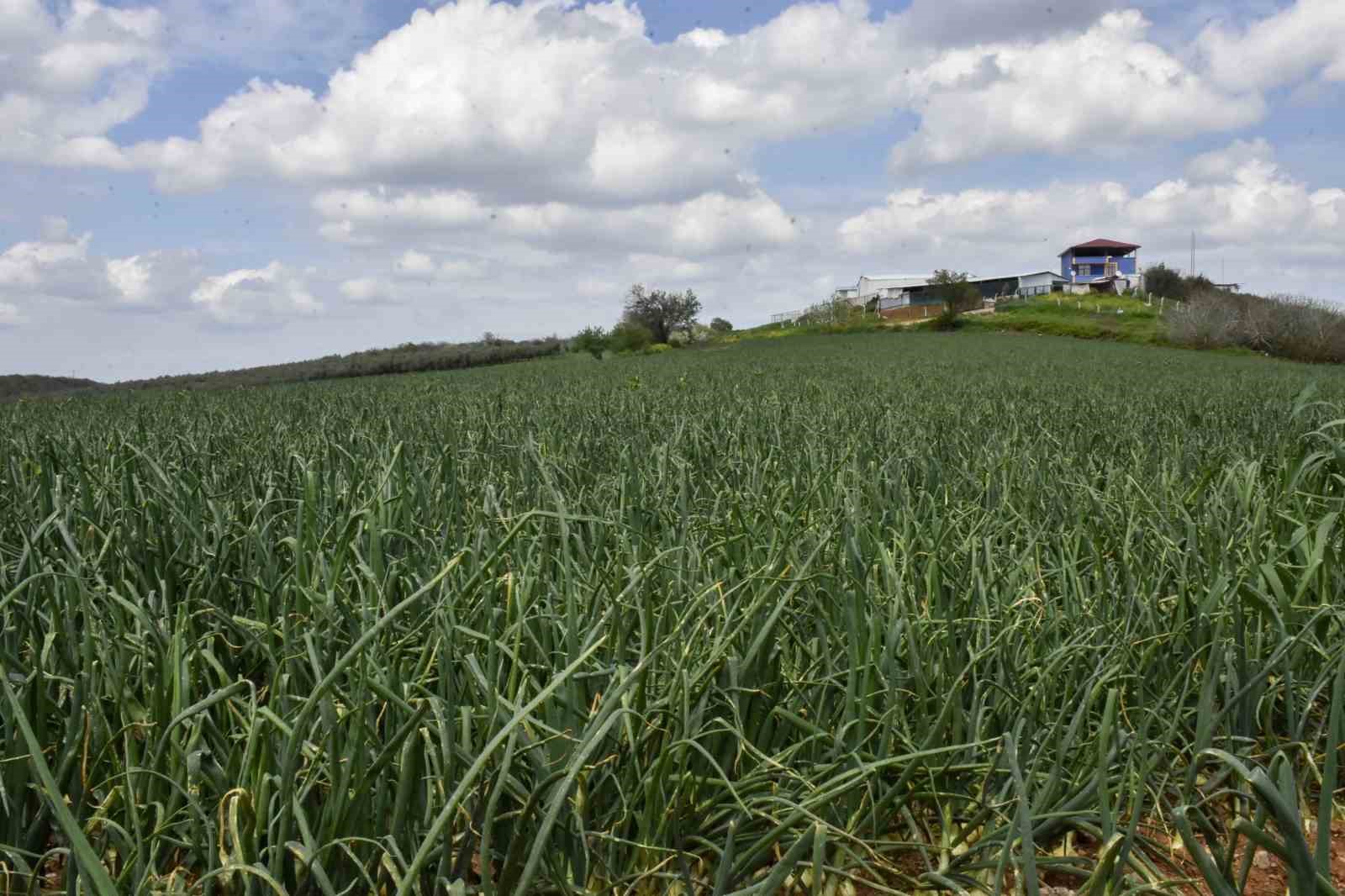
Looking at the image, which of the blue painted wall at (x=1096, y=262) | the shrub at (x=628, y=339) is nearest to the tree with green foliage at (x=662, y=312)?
the shrub at (x=628, y=339)

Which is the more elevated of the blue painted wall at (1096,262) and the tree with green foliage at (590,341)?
the blue painted wall at (1096,262)

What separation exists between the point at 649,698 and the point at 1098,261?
106 metres

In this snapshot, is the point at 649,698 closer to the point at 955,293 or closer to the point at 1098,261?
the point at 955,293

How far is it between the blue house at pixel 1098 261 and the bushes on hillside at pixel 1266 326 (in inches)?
2011

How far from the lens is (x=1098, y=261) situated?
317 ft

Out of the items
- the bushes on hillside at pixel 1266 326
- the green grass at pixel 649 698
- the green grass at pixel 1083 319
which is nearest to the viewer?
the green grass at pixel 649 698

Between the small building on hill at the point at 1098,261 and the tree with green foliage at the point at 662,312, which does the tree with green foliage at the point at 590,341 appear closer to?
the tree with green foliage at the point at 662,312

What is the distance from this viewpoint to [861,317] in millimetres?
75000

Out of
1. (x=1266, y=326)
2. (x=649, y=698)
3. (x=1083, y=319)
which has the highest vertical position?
(x=1083, y=319)

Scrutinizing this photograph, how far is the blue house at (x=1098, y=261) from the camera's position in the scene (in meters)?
95.8

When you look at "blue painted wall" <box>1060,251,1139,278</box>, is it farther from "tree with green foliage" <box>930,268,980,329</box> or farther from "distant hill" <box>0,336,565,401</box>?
"distant hill" <box>0,336,565,401</box>

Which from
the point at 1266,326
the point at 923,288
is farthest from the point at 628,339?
the point at 923,288

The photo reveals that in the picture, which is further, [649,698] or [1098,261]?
[1098,261]

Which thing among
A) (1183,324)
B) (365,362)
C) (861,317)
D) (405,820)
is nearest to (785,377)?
(405,820)
